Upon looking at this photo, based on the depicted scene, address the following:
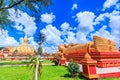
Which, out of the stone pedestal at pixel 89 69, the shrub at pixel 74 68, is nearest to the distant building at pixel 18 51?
the shrub at pixel 74 68

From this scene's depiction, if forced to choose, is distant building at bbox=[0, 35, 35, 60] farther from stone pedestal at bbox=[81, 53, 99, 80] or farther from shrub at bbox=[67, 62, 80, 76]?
stone pedestal at bbox=[81, 53, 99, 80]

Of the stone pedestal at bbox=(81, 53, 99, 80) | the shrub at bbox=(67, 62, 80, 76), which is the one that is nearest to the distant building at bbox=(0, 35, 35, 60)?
the shrub at bbox=(67, 62, 80, 76)

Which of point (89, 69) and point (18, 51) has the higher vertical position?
point (18, 51)

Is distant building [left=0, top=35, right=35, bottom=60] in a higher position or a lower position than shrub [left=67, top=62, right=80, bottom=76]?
higher

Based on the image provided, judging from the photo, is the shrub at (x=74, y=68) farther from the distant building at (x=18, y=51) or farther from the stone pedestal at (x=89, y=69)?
the distant building at (x=18, y=51)

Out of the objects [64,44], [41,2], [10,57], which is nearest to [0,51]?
[10,57]

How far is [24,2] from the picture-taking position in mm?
9852

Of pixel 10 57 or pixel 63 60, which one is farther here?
pixel 10 57

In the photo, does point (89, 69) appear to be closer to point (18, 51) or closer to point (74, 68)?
point (74, 68)

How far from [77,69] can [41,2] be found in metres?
4.98

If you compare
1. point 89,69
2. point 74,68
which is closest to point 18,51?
point 74,68

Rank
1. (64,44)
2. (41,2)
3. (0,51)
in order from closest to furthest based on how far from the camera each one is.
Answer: (41,2), (64,44), (0,51)

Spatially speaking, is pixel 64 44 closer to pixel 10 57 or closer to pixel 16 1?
pixel 10 57

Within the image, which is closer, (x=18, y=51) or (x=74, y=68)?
(x=74, y=68)
